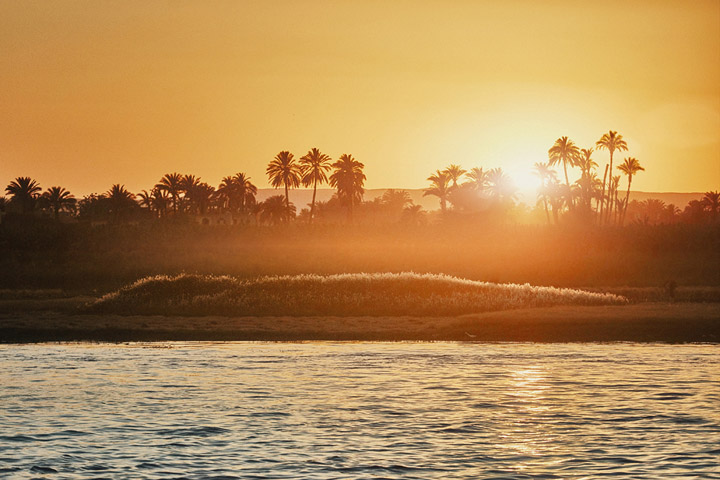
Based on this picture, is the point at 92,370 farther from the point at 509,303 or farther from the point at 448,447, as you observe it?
the point at 509,303

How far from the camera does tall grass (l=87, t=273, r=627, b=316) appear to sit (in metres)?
51.7

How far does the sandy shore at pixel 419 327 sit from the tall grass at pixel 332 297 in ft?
8.06

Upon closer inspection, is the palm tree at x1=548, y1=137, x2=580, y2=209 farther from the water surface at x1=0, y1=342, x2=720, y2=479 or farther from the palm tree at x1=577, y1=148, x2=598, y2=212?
the water surface at x1=0, y1=342, x2=720, y2=479

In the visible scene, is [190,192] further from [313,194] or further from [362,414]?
[362,414]

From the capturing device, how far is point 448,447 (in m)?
19.5

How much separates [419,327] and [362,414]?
22.4 m

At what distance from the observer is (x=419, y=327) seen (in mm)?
45438

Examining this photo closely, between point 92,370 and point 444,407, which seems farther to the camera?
point 92,370

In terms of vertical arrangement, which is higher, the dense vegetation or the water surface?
the dense vegetation

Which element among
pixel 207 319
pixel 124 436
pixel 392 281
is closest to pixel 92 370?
pixel 124 436

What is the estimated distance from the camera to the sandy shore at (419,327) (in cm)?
4259

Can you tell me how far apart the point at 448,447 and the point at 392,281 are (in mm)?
36026

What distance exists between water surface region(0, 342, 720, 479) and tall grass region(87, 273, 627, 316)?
50.6 feet

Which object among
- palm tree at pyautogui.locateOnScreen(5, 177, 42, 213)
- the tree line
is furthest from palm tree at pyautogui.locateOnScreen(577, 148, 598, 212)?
palm tree at pyautogui.locateOnScreen(5, 177, 42, 213)
